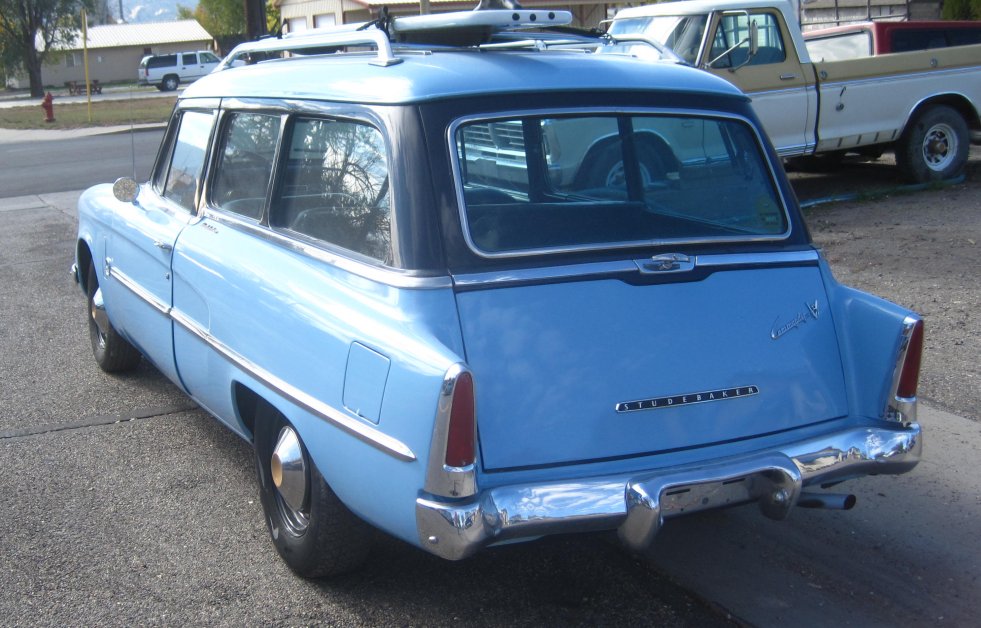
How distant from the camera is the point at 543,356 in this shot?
10.7 feet

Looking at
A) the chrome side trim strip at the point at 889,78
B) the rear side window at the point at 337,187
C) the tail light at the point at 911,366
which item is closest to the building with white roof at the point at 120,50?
the chrome side trim strip at the point at 889,78

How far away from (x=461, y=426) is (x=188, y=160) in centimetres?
275

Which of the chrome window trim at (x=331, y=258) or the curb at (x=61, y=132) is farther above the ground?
the chrome window trim at (x=331, y=258)

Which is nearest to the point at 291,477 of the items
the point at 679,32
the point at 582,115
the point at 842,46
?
the point at 582,115

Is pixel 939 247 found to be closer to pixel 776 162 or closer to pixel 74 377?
pixel 776 162

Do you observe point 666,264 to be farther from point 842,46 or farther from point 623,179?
point 842,46

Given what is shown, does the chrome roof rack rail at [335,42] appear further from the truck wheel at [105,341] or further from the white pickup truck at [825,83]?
the white pickup truck at [825,83]

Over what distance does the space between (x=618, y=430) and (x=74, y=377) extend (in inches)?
168

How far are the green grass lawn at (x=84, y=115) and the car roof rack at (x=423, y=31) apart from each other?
22.6 meters

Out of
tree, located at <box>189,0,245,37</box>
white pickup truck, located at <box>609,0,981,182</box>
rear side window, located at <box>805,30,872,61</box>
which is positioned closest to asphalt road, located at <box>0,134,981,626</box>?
white pickup truck, located at <box>609,0,981,182</box>

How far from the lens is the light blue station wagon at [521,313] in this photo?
10.4ft

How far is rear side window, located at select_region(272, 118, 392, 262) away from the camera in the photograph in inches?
141

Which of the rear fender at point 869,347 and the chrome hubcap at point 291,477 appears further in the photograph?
the chrome hubcap at point 291,477

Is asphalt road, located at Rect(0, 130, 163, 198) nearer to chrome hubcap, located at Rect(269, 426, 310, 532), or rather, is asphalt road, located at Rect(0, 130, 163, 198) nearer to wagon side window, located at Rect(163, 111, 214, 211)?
wagon side window, located at Rect(163, 111, 214, 211)
